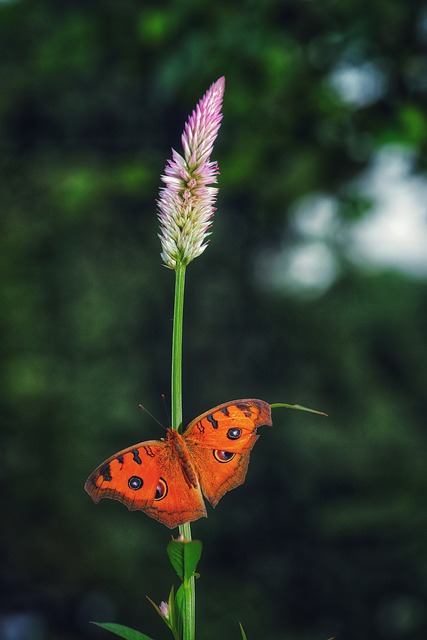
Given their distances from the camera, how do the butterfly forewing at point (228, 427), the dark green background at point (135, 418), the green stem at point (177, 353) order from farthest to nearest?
1. the dark green background at point (135, 418)
2. the butterfly forewing at point (228, 427)
3. the green stem at point (177, 353)

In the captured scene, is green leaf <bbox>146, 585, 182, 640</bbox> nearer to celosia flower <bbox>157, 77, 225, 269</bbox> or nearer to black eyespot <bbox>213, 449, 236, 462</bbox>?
black eyespot <bbox>213, 449, 236, 462</bbox>

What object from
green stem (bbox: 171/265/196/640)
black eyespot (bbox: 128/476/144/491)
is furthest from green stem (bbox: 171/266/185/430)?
black eyespot (bbox: 128/476/144/491)

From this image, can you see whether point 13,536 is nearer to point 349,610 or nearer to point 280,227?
point 349,610

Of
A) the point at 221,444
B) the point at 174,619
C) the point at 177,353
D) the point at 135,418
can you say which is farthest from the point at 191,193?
the point at 135,418

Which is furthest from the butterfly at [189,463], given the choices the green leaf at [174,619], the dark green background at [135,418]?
the dark green background at [135,418]

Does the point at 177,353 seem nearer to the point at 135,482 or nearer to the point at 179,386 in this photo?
the point at 179,386

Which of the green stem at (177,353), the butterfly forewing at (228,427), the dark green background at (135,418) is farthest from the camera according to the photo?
the dark green background at (135,418)

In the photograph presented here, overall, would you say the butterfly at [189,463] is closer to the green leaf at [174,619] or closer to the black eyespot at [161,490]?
the black eyespot at [161,490]
